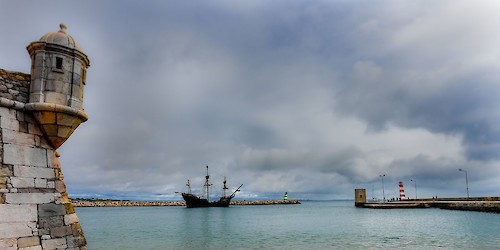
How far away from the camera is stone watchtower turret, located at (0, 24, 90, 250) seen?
848 cm

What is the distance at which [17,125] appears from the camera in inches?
357

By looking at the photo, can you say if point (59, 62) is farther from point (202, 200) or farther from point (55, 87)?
point (202, 200)

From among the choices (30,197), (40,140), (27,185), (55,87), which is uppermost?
(55,87)

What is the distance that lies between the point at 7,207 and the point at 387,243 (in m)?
27.8

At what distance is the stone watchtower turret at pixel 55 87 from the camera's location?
9438mm

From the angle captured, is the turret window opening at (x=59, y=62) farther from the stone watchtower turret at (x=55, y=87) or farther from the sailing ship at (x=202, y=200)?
the sailing ship at (x=202, y=200)

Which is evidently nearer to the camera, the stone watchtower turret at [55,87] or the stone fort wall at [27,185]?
the stone fort wall at [27,185]

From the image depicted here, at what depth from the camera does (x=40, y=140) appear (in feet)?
31.5

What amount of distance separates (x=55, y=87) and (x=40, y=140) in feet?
5.25

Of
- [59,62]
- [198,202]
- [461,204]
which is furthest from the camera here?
[198,202]

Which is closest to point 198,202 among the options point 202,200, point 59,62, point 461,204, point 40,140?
point 202,200

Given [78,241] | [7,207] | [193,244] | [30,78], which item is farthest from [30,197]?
[193,244]

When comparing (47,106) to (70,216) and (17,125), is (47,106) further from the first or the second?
(70,216)

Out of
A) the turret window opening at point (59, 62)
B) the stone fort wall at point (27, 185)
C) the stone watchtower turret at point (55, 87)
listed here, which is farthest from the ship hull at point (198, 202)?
the turret window opening at point (59, 62)
